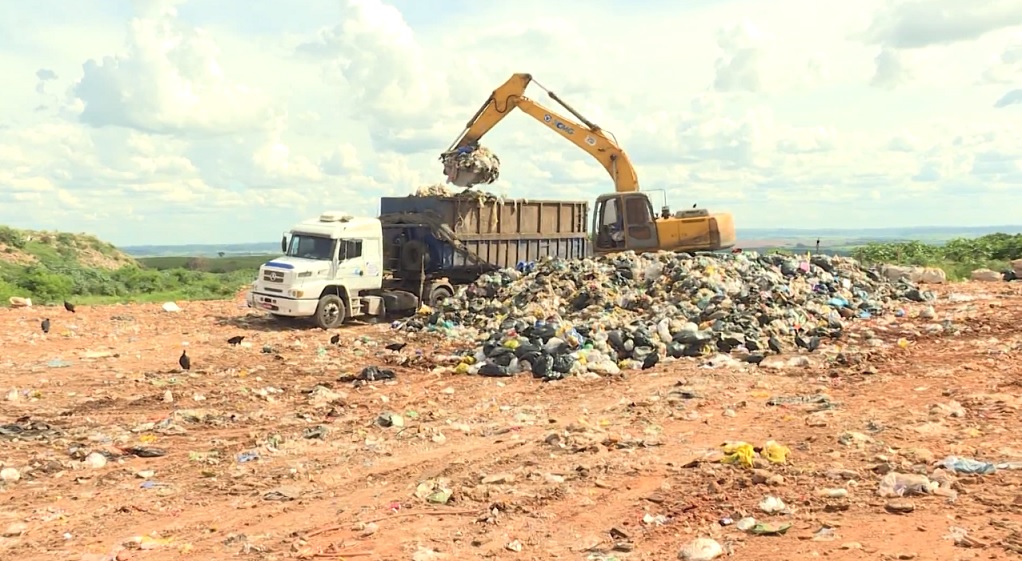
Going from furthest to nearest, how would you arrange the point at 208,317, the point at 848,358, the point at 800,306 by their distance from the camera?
the point at 208,317, the point at 800,306, the point at 848,358

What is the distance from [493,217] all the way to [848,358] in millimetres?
8362

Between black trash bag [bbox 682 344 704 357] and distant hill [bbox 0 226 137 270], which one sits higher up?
distant hill [bbox 0 226 137 270]

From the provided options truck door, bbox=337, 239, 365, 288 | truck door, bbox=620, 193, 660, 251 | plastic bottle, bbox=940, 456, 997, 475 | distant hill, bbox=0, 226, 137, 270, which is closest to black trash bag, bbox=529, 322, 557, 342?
truck door, bbox=337, 239, 365, 288

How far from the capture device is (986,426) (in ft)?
21.9

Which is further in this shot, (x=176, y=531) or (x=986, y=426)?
(x=986, y=426)

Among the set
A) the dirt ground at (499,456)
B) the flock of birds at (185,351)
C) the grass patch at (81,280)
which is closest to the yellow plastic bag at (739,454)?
the dirt ground at (499,456)

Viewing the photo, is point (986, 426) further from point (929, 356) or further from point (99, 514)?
point (99, 514)

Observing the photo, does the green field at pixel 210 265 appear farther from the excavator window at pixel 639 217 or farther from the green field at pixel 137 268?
the excavator window at pixel 639 217

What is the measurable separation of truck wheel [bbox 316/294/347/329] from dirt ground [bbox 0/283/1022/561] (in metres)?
2.71

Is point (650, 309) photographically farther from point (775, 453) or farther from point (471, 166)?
point (775, 453)

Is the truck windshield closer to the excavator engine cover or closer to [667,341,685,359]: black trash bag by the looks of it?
the excavator engine cover

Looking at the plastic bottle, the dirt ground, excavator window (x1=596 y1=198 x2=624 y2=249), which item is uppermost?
excavator window (x1=596 y1=198 x2=624 y2=249)

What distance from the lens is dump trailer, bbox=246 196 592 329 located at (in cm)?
1450

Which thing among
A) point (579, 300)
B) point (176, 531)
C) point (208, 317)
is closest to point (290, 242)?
point (208, 317)
